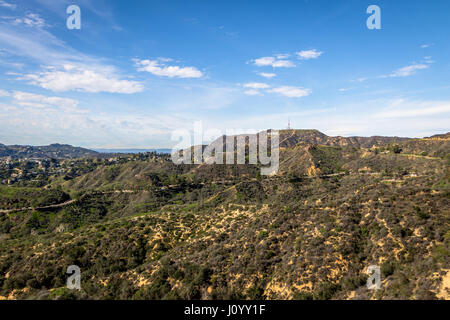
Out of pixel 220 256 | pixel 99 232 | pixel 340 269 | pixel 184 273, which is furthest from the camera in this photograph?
pixel 99 232

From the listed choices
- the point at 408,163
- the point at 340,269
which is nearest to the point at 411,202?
the point at 340,269

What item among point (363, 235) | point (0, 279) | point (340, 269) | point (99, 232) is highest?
point (363, 235)

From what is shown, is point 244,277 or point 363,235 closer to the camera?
point 244,277

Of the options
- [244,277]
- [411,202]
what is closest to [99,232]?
[244,277]

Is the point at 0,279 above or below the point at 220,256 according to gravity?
below
